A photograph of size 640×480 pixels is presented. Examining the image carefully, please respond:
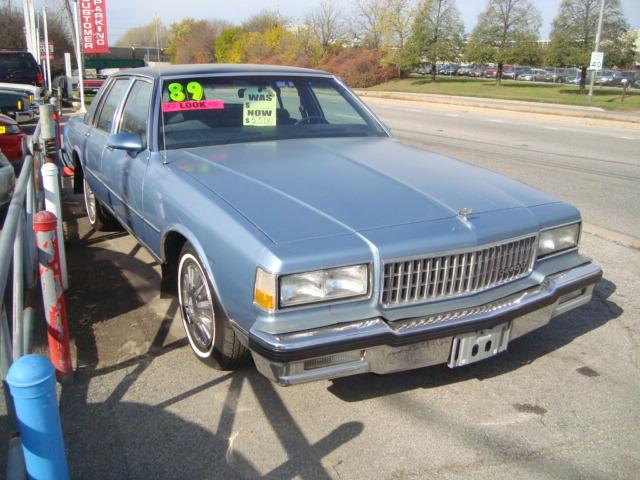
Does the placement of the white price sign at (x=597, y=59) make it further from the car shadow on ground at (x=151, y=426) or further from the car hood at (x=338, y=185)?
the car shadow on ground at (x=151, y=426)

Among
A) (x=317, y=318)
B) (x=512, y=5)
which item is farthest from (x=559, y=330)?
(x=512, y=5)

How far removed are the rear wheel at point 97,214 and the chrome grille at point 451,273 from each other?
3995 millimetres

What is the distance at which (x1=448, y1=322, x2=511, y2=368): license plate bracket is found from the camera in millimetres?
2955

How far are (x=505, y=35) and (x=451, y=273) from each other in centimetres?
4246

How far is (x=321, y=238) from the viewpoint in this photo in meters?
2.76

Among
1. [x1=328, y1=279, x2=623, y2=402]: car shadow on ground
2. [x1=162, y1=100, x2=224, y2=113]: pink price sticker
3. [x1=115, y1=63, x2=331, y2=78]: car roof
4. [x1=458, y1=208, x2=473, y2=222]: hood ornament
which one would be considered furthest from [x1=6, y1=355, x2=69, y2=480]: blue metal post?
[x1=115, y1=63, x2=331, y2=78]: car roof

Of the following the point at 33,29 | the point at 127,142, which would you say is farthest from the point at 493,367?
the point at 33,29

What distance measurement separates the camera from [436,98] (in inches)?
1259

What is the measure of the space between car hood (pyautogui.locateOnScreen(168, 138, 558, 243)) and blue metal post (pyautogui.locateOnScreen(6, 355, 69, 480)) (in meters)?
1.25


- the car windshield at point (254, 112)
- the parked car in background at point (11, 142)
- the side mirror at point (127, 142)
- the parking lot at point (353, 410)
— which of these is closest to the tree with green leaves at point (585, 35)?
the parked car in background at point (11, 142)

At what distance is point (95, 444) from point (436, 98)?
102 ft

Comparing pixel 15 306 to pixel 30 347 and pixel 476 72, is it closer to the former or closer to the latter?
pixel 30 347

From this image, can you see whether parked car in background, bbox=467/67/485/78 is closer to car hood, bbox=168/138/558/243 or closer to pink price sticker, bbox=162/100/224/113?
pink price sticker, bbox=162/100/224/113

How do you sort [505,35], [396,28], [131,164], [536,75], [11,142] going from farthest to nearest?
[536,75] < [396,28] < [505,35] < [11,142] < [131,164]
